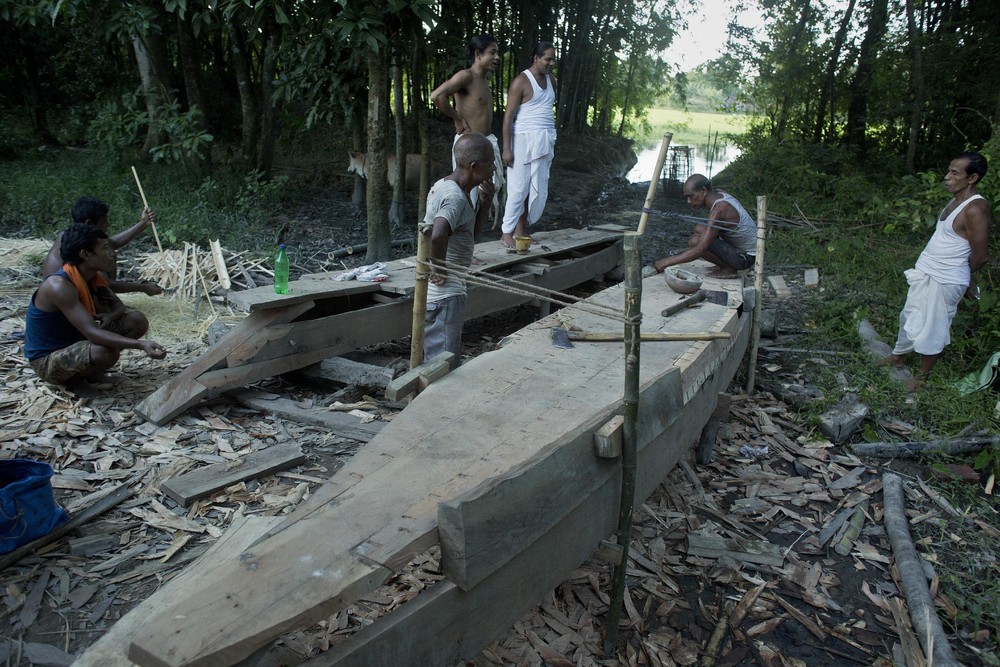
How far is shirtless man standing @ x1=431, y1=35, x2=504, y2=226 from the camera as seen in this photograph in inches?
237

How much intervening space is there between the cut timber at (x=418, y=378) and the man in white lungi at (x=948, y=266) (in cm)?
396

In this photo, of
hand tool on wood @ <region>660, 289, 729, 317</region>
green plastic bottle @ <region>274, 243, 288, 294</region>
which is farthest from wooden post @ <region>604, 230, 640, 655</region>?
green plastic bottle @ <region>274, 243, 288, 294</region>

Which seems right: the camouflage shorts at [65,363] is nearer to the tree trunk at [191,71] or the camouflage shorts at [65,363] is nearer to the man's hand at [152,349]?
the man's hand at [152,349]

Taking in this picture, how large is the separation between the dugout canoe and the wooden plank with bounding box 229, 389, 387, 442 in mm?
1073

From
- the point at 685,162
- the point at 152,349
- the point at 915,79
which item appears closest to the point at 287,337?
the point at 152,349

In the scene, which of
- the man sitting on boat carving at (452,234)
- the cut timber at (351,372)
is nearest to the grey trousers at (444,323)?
A: the man sitting on boat carving at (452,234)

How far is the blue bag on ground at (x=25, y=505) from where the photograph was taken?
2.91 m

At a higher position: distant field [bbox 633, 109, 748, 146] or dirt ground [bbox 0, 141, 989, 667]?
distant field [bbox 633, 109, 748, 146]

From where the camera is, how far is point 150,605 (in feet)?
8.12

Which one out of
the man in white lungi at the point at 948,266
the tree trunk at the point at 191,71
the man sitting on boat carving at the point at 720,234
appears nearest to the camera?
the man in white lungi at the point at 948,266

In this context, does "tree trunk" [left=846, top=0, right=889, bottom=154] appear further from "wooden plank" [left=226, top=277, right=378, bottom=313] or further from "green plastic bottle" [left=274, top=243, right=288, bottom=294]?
"green plastic bottle" [left=274, top=243, right=288, bottom=294]

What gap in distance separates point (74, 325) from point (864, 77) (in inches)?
553

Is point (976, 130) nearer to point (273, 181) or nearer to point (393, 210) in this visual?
point (393, 210)

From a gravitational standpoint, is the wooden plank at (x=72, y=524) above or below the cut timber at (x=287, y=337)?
below
